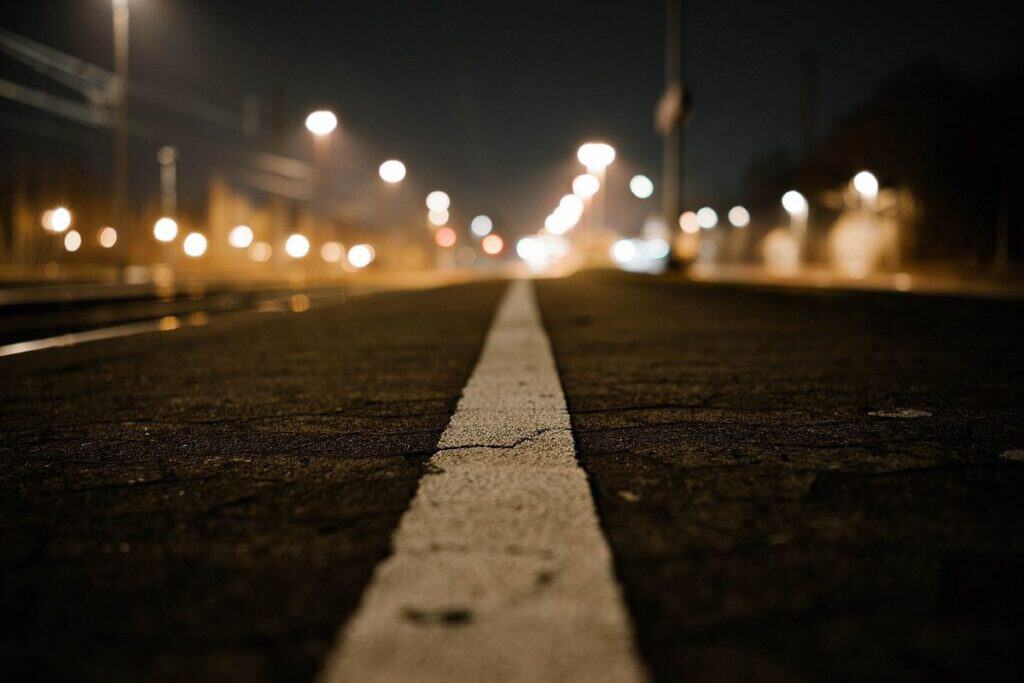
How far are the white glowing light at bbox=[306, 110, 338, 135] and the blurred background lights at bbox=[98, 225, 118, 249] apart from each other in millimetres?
59853

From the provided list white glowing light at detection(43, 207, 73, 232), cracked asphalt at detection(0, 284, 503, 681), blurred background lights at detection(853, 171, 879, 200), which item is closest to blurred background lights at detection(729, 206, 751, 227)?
blurred background lights at detection(853, 171, 879, 200)

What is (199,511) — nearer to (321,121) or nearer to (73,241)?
(321,121)

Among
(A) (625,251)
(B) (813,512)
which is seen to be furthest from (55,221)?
(B) (813,512)

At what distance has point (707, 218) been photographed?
361 ft

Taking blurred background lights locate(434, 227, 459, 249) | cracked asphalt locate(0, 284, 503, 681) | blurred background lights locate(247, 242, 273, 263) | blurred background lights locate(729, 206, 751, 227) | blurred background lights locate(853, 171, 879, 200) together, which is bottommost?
cracked asphalt locate(0, 284, 503, 681)

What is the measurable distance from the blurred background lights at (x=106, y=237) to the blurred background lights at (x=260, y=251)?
18.3m

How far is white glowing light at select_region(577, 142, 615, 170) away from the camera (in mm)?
41875

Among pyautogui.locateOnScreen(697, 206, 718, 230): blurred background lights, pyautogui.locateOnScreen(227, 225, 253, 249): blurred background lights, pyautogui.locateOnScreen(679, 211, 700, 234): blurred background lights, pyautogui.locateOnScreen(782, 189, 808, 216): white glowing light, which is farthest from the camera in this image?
pyautogui.locateOnScreen(697, 206, 718, 230): blurred background lights

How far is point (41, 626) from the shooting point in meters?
1.48

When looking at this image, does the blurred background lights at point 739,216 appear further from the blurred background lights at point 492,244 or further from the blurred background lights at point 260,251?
the blurred background lights at point 260,251

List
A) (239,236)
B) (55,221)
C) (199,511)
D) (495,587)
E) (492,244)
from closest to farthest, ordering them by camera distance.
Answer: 1. (495,587)
2. (199,511)
3. (55,221)
4. (239,236)
5. (492,244)

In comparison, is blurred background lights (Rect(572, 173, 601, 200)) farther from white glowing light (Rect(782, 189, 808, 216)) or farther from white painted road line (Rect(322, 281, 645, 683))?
white painted road line (Rect(322, 281, 645, 683))

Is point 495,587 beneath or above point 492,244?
beneath

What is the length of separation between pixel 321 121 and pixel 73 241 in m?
57.9
